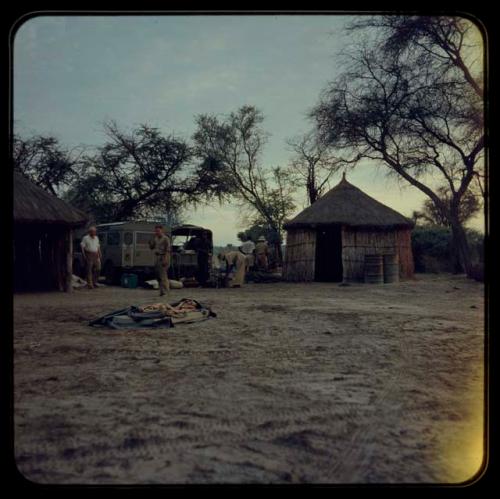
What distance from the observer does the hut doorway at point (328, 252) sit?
1983cm

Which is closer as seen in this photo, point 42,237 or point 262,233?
point 42,237

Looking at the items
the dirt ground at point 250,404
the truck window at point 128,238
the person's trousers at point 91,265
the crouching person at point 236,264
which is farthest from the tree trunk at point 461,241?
the person's trousers at point 91,265

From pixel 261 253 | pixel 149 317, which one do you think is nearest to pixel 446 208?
pixel 261 253

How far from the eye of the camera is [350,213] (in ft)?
60.6

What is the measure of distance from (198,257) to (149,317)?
9284 mm

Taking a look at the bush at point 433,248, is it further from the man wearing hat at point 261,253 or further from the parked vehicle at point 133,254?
the parked vehicle at point 133,254

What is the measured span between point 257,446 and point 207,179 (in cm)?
2332

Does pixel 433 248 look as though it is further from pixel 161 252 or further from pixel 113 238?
pixel 161 252

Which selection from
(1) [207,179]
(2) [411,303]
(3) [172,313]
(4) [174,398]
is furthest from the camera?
(1) [207,179]

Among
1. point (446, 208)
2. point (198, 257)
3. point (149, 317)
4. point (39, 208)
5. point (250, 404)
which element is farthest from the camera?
point (446, 208)

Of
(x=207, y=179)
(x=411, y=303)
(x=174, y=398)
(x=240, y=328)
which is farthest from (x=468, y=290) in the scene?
(x=207, y=179)

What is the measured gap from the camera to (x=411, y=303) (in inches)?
396
